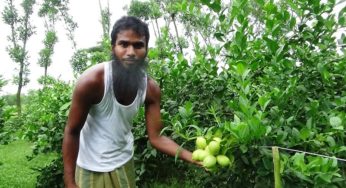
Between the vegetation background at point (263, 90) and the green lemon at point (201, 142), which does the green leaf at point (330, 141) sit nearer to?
the vegetation background at point (263, 90)

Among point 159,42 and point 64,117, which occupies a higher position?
point 159,42

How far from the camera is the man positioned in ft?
5.80

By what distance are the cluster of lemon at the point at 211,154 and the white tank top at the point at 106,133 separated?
464 millimetres

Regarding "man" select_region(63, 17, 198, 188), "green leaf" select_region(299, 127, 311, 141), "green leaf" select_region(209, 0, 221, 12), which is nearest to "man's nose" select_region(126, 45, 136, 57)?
"man" select_region(63, 17, 198, 188)

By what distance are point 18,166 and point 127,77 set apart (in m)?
5.38

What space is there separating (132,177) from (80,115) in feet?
1.45

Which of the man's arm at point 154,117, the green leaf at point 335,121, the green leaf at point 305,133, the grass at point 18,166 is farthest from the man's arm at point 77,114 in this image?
the grass at point 18,166

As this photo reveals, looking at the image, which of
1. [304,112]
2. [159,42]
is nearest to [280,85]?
[304,112]

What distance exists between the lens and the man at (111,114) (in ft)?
5.80

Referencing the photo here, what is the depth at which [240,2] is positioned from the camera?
1.85 metres

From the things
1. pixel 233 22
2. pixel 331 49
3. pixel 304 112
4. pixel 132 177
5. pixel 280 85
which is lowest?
pixel 132 177

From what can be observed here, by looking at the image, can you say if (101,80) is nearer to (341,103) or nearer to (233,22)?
(233,22)

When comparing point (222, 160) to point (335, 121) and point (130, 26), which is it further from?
point (130, 26)

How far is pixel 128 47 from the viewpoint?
1.81 meters
